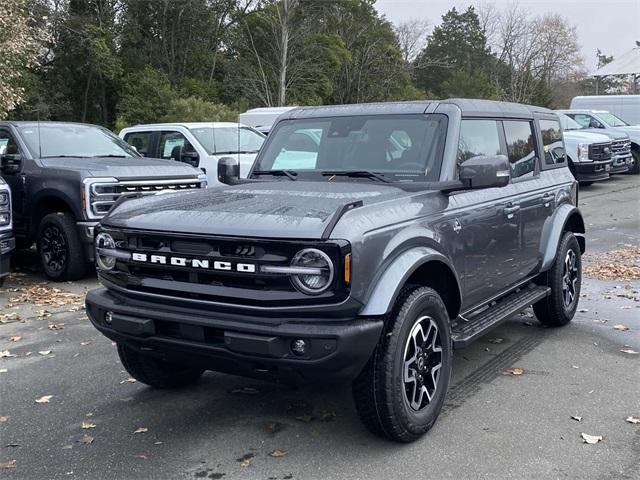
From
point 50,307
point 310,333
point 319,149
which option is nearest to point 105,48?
point 50,307

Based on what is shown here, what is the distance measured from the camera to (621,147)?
18.5 meters

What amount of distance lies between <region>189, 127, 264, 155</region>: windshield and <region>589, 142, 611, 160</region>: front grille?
932cm

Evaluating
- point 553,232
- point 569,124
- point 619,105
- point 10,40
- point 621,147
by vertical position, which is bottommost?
point 553,232

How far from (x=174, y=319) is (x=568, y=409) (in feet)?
8.30

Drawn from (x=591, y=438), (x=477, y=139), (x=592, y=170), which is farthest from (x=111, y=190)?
(x=592, y=170)

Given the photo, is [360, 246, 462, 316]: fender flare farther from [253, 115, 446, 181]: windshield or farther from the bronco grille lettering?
[253, 115, 446, 181]: windshield

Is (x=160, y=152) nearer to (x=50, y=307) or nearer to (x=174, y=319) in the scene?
(x=50, y=307)

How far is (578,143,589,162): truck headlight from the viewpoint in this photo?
17.1 meters

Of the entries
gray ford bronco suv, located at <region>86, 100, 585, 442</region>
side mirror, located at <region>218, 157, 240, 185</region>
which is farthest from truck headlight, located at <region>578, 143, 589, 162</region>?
side mirror, located at <region>218, 157, 240, 185</region>

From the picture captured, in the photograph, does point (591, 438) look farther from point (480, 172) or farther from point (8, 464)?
point (8, 464)

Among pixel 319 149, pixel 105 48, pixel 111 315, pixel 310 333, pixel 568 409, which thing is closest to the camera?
pixel 310 333

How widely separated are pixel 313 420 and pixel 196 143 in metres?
8.01

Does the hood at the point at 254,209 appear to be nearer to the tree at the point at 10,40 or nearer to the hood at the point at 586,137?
the tree at the point at 10,40

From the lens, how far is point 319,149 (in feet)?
16.4
